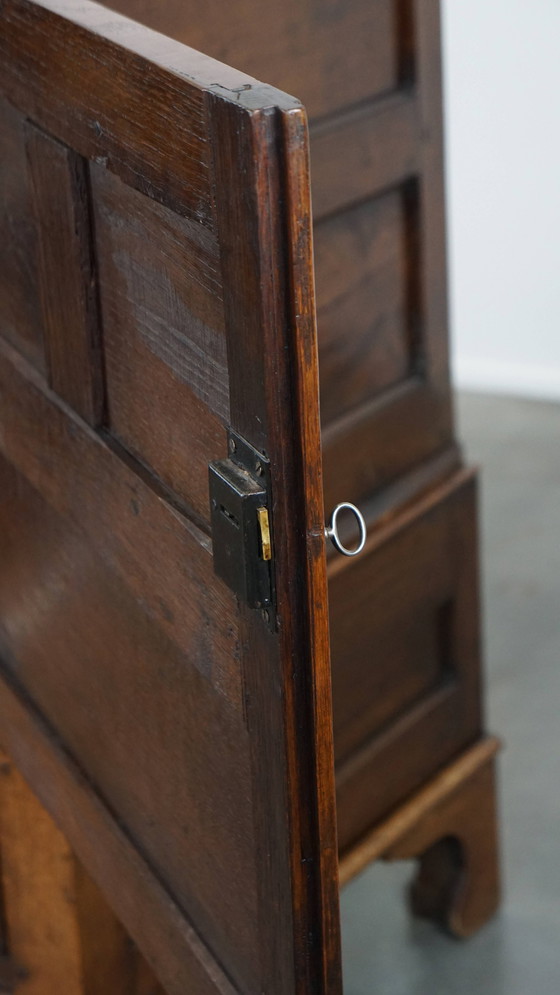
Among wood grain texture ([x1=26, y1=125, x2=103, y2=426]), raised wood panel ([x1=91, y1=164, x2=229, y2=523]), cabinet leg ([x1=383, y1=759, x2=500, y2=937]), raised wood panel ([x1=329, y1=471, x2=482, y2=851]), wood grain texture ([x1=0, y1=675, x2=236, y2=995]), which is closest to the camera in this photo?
raised wood panel ([x1=91, y1=164, x2=229, y2=523])

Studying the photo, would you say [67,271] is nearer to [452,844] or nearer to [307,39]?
[307,39]

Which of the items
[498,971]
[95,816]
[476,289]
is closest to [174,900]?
[95,816]

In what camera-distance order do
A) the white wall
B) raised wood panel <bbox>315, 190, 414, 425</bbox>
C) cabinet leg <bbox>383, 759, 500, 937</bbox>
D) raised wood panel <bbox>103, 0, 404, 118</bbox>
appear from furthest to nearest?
1. the white wall
2. cabinet leg <bbox>383, 759, 500, 937</bbox>
3. raised wood panel <bbox>315, 190, 414, 425</bbox>
4. raised wood panel <bbox>103, 0, 404, 118</bbox>

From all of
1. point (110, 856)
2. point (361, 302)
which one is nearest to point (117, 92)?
point (110, 856)

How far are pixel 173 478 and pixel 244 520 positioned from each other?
0.15m

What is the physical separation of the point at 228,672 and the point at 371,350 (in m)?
Answer: 1.01

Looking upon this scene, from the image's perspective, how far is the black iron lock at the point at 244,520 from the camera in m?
0.77

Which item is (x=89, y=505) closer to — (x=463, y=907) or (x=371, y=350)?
(x=371, y=350)

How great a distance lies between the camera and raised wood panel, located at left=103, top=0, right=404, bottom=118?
1496 mm

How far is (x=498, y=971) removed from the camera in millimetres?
2217

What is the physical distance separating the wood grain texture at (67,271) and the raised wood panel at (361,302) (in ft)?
2.36

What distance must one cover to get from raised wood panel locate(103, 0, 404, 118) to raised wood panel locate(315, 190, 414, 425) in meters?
0.16

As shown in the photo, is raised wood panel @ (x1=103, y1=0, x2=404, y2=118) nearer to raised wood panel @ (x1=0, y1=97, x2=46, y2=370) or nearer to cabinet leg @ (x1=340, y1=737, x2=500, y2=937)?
raised wood panel @ (x1=0, y1=97, x2=46, y2=370)

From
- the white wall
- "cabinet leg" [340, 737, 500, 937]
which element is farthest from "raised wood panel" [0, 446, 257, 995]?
the white wall
